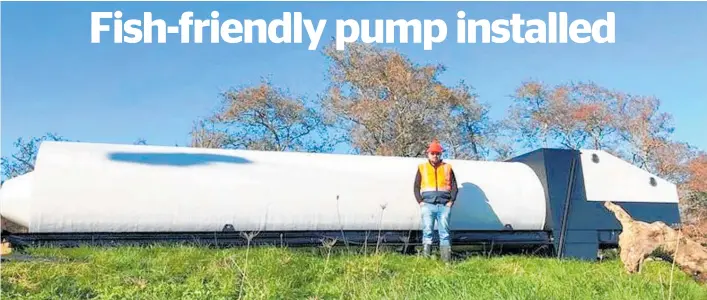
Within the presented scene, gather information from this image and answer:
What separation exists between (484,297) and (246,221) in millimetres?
4387

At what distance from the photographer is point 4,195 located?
7656mm

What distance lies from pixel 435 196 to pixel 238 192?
2.35 m

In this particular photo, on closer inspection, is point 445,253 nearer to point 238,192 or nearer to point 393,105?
point 238,192

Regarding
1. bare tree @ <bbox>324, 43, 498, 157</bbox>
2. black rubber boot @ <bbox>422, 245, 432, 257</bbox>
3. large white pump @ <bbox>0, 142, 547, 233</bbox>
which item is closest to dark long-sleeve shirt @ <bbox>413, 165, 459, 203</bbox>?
large white pump @ <bbox>0, 142, 547, 233</bbox>

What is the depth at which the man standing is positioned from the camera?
8125mm

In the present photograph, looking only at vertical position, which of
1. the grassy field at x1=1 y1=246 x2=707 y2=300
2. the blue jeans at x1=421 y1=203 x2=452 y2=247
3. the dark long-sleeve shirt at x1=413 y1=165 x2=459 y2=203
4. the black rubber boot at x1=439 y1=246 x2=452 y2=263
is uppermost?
the dark long-sleeve shirt at x1=413 y1=165 x2=459 y2=203

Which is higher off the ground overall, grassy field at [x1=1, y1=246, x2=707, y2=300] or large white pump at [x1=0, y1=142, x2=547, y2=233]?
large white pump at [x1=0, y1=142, x2=547, y2=233]

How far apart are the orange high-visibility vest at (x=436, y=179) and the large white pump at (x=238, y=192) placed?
1.89 ft

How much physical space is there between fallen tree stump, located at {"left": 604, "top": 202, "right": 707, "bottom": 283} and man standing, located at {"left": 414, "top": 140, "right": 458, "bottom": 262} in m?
3.38

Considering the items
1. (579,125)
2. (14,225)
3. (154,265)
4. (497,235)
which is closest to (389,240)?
(497,235)

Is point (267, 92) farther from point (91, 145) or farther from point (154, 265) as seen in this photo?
point (154, 265)

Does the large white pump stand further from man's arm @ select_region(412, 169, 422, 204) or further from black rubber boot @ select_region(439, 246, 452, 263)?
black rubber boot @ select_region(439, 246, 452, 263)

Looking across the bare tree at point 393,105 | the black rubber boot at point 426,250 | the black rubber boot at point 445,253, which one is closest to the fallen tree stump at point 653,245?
the black rubber boot at point 445,253

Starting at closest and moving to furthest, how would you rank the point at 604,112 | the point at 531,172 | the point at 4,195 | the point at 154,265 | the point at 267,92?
the point at 154,265, the point at 4,195, the point at 531,172, the point at 267,92, the point at 604,112
